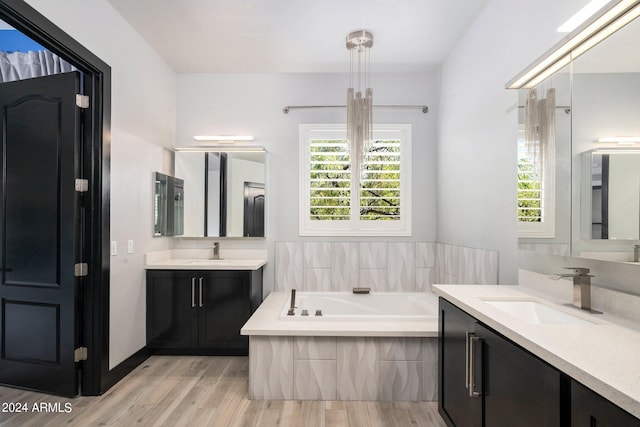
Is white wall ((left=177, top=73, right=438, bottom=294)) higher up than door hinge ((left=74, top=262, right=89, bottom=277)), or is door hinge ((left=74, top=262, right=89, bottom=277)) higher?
white wall ((left=177, top=73, right=438, bottom=294))

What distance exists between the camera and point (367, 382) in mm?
2445

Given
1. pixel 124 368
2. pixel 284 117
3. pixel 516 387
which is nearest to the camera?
pixel 516 387

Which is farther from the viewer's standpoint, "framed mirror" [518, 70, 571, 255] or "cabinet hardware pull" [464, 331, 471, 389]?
"framed mirror" [518, 70, 571, 255]

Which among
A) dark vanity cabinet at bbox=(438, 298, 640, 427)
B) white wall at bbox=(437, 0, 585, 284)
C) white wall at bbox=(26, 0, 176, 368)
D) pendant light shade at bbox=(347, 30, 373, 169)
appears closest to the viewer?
dark vanity cabinet at bbox=(438, 298, 640, 427)

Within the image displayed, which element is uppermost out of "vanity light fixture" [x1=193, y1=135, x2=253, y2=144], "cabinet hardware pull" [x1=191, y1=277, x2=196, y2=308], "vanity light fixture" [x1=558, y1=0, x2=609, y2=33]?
"vanity light fixture" [x1=558, y1=0, x2=609, y2=33]

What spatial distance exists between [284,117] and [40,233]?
2.45m

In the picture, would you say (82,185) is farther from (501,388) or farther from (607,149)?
(607,149)

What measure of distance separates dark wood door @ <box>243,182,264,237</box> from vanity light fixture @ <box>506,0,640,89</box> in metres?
2.54

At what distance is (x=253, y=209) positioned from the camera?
3734mm

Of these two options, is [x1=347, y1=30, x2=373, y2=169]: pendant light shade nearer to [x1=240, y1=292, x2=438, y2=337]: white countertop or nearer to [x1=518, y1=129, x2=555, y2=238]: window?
[x1=518, y1=129, x2=555, y2=238]: window

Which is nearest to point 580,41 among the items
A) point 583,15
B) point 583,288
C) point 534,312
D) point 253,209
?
point 583,15

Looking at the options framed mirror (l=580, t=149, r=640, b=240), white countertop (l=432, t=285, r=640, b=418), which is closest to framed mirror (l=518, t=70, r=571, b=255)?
framed mirror (l=580, t=149, r=640, b=240)

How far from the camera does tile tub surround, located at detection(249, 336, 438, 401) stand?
96.2 inches

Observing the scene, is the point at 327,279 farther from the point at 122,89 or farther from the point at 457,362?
the point at 122,89
